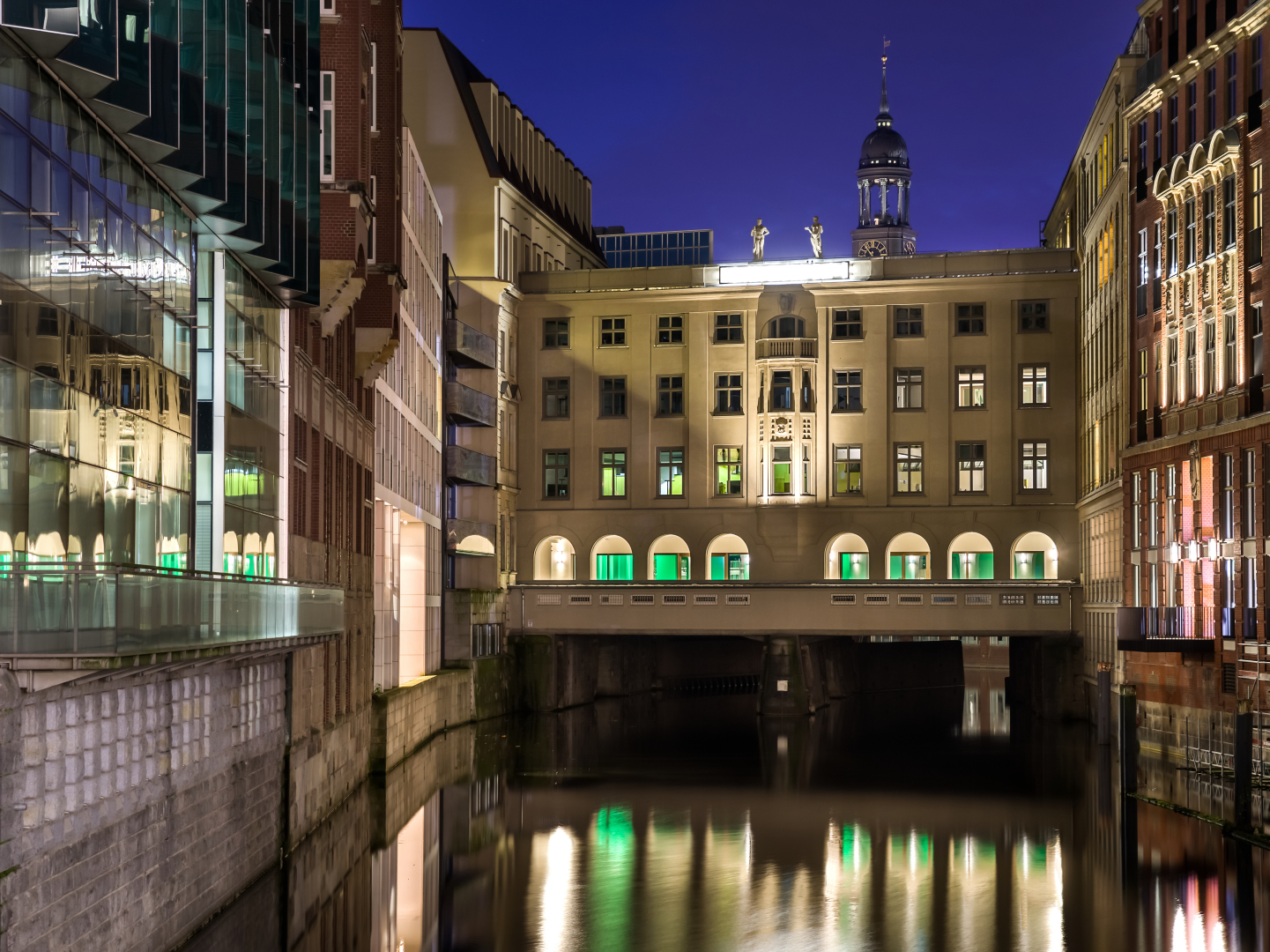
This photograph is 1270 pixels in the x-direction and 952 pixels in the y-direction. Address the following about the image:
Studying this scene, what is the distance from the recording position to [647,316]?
85.2 metres

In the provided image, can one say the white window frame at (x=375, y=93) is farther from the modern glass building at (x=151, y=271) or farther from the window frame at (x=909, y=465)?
the window frame at (x=909, y=465)

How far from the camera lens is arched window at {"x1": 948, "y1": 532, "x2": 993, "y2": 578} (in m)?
82.1

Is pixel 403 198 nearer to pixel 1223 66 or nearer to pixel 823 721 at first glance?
pixel 1223 66

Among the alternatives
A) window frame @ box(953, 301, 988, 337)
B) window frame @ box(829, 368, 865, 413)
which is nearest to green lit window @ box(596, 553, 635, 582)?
window frame @ box(829, 368, 865, 413)

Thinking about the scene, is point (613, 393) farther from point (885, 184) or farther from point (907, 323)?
point (885, 184)

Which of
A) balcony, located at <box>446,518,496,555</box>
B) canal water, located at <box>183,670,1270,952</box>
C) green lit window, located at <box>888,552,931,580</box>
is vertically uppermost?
balcony, located at <box>446,518,496,555</box>

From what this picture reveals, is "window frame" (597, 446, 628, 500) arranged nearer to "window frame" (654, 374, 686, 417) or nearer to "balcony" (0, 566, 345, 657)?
"window frame" (654, 374, 686, 417)

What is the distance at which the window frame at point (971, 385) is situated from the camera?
8206 centimetres

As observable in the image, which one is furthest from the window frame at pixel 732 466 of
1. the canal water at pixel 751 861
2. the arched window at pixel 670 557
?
the canal water at pixel 751 861

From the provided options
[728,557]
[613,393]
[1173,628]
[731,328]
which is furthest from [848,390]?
[1173,628]

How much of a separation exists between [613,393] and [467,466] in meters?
12.0

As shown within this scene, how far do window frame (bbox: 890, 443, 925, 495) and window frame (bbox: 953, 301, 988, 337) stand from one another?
5.79 metres

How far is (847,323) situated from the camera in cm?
8331

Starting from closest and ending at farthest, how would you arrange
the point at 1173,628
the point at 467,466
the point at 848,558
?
the point at 1173,628 → the point at 467,466 → the point at 848,558
